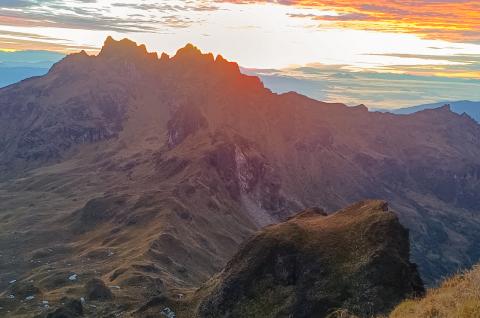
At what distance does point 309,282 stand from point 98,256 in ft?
497

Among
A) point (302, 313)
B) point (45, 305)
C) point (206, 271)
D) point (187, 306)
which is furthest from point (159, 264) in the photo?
point (302, 313)

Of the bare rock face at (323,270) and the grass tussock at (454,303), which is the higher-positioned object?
the grass tussock at (454,303)

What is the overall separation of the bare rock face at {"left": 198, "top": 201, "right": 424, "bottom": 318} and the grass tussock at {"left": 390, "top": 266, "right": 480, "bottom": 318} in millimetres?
15966

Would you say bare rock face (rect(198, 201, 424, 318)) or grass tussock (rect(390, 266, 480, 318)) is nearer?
grass tussock (rect(390, 266, 480, 318))

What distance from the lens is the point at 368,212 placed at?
214 feet

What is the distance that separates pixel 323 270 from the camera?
5716 cm

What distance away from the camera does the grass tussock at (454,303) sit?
2338 centimetres

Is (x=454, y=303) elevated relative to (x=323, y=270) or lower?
elevated

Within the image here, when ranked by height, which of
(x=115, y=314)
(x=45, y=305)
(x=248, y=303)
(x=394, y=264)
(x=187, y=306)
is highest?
(x=394, y=264)

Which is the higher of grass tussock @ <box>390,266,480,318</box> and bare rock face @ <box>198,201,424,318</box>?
grass tussock @ <box>390,266,480,318</box>

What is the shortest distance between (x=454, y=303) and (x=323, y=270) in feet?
103

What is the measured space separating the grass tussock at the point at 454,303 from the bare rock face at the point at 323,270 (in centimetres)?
1597

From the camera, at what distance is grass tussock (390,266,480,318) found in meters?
23.4

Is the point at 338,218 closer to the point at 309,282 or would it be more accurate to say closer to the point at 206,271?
the point at 309,282
